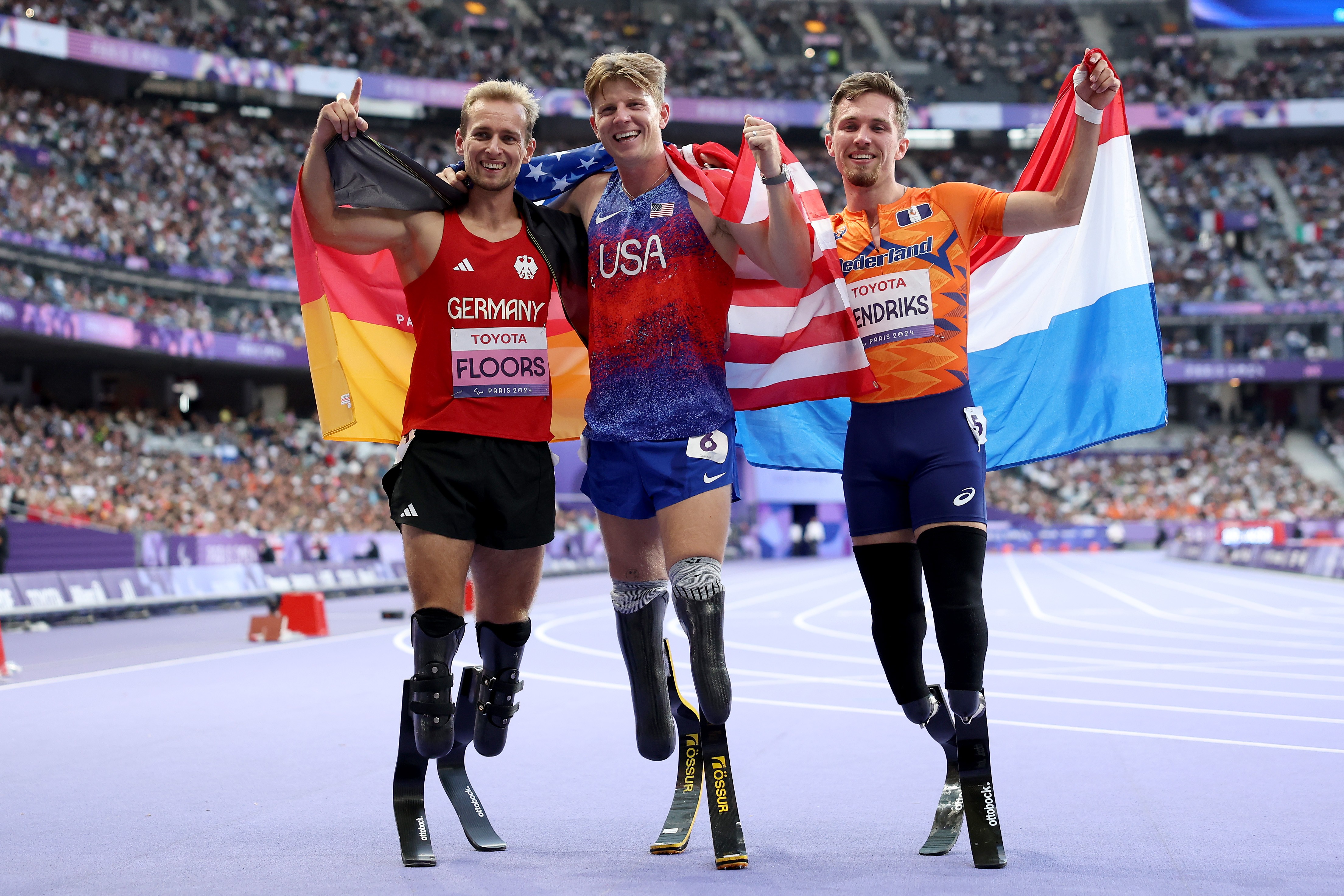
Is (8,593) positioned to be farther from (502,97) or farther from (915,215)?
(915,215)

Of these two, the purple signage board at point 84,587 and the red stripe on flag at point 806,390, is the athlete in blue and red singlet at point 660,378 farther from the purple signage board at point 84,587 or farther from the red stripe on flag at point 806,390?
the purple signage board at point 84,587

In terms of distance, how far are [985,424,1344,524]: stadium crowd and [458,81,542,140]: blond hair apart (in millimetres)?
43516

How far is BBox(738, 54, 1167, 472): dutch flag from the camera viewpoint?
5.18 m

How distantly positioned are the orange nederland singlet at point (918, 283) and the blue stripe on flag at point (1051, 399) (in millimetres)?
750

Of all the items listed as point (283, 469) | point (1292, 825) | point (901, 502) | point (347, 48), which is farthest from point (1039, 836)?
point (347, 48)

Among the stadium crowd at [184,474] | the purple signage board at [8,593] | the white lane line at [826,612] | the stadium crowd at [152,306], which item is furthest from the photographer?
the stadium crowd at [152,306]

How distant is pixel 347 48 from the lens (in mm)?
42812

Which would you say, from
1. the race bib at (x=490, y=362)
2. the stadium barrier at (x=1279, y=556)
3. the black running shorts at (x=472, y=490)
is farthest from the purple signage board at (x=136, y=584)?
the stadium barrier at (x=1279, y=556)

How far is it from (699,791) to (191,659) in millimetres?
8667

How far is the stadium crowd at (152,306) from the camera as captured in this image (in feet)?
92.9

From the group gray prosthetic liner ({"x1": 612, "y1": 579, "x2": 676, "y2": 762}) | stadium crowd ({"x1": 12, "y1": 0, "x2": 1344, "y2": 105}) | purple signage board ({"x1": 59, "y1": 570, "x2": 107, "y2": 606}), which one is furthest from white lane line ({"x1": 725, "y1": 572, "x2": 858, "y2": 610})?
stadium crowd ({"x1": 12, "y1": 0, "x2": 1344, "y2": 105})

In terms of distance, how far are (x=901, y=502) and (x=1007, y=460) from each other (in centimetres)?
113

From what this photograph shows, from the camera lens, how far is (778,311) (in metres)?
4.65

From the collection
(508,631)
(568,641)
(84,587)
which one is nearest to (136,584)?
(84,587)
